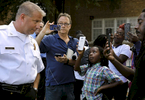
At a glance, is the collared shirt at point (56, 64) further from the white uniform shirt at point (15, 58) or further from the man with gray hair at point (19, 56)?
the white uniform shirt at point (15, 58)

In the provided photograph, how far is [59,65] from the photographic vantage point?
3.70 metres

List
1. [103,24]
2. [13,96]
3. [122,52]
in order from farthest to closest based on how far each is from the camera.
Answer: [103,24]
[122,52]
[13,96]

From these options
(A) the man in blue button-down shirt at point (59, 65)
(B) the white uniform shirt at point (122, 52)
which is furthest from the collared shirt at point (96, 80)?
(B) the white uniform shirt at point (122, 52)

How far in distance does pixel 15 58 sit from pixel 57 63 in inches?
50.9

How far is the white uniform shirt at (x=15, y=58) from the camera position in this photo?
246cm

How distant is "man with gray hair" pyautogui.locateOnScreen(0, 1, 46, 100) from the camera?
2455 millimetres

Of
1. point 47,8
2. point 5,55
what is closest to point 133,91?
point 5,55

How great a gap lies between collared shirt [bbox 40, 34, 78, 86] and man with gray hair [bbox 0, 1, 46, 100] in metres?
0.85

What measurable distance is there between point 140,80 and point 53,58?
7.61 feet

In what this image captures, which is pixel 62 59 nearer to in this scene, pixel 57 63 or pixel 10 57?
pixel 57 63

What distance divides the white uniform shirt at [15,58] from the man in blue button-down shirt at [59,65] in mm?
869

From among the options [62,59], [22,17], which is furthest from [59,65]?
[22,17]

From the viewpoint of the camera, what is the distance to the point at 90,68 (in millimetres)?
3582

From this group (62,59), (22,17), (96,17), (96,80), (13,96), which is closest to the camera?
(13,96)
